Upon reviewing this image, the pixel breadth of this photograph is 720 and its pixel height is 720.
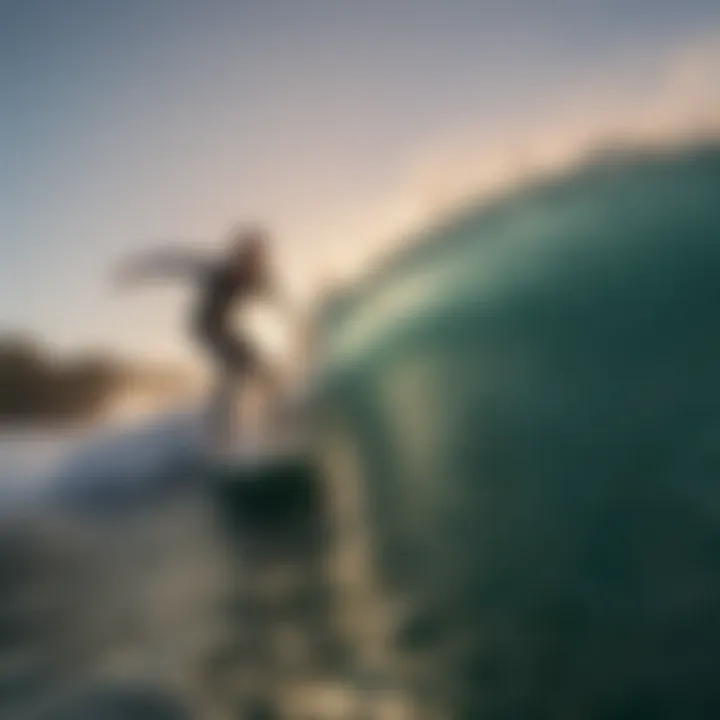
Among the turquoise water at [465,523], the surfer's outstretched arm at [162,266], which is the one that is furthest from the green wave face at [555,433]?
the surfer's outstretched arm at [162,266]

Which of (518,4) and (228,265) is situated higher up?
(518,4)

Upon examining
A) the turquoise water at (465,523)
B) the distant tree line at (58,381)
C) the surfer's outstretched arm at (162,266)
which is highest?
the surfer's outstretched arm at (162,266)

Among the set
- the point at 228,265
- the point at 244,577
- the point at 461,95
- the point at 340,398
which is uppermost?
the point at 461,95

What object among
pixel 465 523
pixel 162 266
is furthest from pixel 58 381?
pixel 465 523

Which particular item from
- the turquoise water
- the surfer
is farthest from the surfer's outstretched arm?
the turquoise water

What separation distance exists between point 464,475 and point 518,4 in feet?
1.72

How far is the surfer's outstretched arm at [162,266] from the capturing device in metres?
1.10

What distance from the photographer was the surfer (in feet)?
3.54

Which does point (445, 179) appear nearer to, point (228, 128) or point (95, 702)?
point (228, 128)

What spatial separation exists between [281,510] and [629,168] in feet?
1.70

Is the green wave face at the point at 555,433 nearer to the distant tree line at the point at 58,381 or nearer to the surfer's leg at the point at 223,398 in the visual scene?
the surfer's leg at the point at 223,398

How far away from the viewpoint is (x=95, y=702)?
100cm

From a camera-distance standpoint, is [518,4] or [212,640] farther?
[518,4]

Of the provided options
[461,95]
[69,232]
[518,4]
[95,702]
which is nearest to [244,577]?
[95,702]
